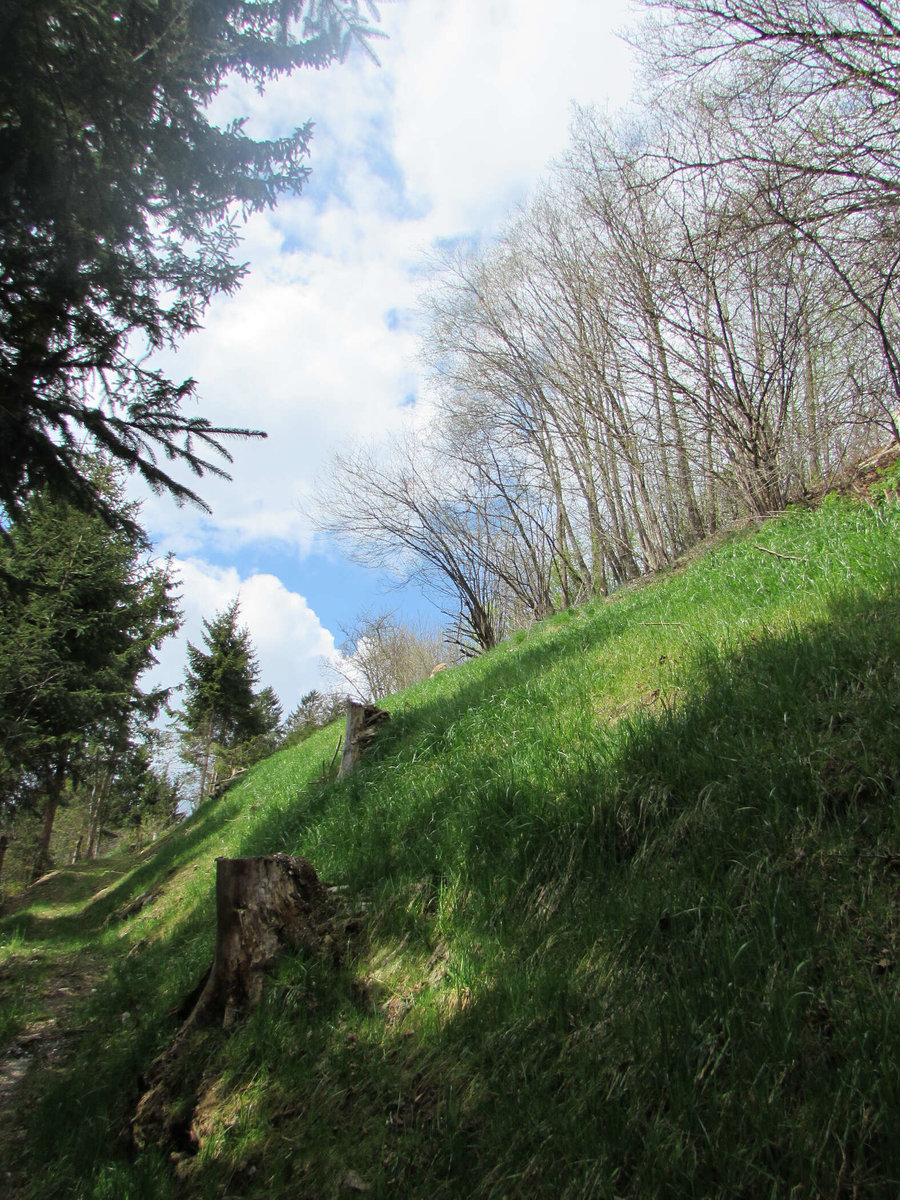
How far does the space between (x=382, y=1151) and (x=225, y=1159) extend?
698mm

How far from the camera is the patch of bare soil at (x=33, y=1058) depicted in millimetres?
2473

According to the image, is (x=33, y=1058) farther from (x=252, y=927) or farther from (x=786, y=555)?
(x=786, y=555)

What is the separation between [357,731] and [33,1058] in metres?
3.45

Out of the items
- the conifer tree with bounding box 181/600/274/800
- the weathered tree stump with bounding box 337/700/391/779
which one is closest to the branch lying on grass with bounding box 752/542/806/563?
the weathered tree stump with bounding box 337/700/391/779

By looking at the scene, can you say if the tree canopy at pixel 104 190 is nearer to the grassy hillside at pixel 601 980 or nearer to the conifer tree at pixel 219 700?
the grassy hillside at pixel 601 980

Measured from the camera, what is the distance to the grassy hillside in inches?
56.1

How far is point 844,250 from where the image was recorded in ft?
20.3

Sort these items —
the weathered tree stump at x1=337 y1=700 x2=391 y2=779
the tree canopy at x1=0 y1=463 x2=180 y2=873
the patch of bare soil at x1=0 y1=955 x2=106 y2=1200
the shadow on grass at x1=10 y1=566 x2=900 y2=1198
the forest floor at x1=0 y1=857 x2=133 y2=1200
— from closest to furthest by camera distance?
the shadow on grass at x1=10 y1=566 x2=900 y2=1198, the patch of bare soil at x1=0 y1=955 x2=106 y2=1200, the forest floor at x1=0 y1=857 x2=133 y2=1200, the weathered tree stump at x1=337 y1=700 x2=391 y2=779, the tree canopy at x1=0 y1=463 x2=180 y2=873

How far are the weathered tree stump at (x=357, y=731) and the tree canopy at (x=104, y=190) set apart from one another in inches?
133

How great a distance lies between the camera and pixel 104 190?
10.9ft

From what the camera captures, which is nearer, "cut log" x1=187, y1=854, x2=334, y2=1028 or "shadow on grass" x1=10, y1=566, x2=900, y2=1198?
"shadow on grass" x1=10, y1=566, x2=900, y2=1198

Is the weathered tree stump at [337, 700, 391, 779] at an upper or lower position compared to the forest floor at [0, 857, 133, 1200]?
upper

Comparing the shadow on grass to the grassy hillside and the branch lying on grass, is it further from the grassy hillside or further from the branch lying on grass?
the branch lying on grass

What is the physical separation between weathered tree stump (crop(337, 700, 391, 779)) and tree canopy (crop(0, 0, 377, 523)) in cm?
337
